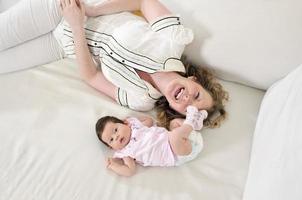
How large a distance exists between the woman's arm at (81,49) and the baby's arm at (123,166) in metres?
0.23

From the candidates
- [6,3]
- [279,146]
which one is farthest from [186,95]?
[6,3]

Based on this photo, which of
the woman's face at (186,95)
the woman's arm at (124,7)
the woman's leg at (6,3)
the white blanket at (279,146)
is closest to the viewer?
the white blanket at (279,146)

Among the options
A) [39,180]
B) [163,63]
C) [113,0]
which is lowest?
[39,180]

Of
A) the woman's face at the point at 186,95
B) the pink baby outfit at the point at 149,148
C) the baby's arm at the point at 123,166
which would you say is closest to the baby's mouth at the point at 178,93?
the woman's face at the point at 186,95

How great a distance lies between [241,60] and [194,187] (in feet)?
1.26

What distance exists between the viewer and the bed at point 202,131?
0.91 meters

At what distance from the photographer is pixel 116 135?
975mm

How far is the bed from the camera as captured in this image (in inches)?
36.0

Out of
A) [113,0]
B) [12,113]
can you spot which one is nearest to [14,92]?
[12,113]

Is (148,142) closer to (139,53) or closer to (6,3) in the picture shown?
(139,53)

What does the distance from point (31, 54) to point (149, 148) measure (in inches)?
19.9

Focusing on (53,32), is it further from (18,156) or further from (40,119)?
(18,156)

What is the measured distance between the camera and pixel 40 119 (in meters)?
1.04

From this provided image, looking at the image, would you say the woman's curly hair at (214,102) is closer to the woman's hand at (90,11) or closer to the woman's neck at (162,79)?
the woman's neck at (162,79)
